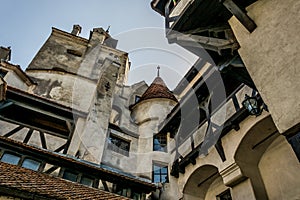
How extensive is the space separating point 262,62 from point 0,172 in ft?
21.6

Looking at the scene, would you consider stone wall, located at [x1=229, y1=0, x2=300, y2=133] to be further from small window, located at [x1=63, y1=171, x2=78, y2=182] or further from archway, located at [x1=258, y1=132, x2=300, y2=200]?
small window, located at [x1=63, y1=171, x2=78, y2=182]

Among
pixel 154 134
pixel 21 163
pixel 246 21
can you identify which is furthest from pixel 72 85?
pixel 246 21

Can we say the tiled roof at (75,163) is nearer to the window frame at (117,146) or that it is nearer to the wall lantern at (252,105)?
the wall lantern at (252,105)

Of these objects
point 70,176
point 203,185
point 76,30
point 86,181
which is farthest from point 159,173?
point 76,30

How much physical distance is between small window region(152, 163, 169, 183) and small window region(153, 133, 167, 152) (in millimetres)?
1326

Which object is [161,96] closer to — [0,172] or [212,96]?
[212,96]

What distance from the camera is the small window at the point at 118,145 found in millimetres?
16578

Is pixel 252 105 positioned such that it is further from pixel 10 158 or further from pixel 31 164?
pixel 10 158

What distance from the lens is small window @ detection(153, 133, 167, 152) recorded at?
17.0 meters

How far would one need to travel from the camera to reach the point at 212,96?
1101 cm

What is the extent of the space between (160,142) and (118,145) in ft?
9.88

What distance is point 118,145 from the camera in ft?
56.3

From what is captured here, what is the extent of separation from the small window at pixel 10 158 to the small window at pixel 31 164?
0.26 meters

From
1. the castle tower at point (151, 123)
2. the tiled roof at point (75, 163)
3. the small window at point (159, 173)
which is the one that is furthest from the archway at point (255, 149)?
the castle tower at point (151, 123)
